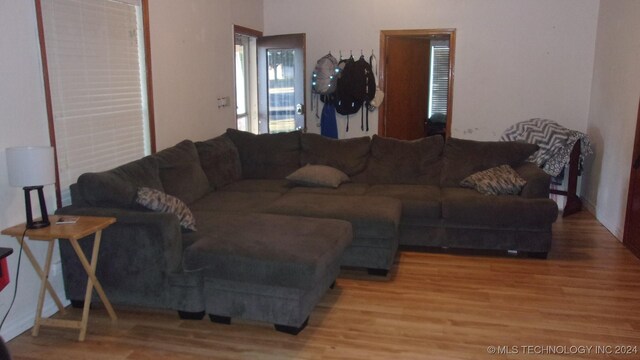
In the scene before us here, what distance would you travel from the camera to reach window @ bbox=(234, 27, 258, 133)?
21.4ft

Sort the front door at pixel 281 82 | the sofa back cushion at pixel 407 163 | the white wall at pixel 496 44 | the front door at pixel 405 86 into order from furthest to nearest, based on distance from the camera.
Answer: the front door at pixel 405 86 → the front door at pixel 281 82 → the white wall at pixel 496 44 → the sofa back cushion at pixel 407 163

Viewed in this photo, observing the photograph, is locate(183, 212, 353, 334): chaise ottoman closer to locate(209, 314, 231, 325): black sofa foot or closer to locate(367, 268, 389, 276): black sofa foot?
locate(209, 314, 231, 325): black sofa foot

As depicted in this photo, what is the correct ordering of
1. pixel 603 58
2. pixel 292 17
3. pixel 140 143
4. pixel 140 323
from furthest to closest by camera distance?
pixel 292 17, pixel 603 58, pixel 140 143, pixel 140 323

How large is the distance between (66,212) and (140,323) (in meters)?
0.81

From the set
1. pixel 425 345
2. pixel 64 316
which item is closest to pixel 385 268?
pixel 425 345

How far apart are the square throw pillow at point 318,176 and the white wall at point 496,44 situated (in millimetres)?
2414

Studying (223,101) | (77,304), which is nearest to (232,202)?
(77,304)

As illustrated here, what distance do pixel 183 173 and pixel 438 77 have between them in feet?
20.8

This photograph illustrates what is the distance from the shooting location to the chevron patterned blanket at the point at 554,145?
18.2 ft

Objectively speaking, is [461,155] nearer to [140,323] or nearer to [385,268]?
[385,268]

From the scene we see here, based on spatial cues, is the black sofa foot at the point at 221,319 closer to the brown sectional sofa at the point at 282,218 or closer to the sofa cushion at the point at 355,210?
the brown sectional sofa at the point at 282,218

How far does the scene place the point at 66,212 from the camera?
10.6 feet

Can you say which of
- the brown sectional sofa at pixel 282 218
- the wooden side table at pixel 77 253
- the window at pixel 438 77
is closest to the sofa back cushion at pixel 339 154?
the brown sectional sofa at pixel 282 218

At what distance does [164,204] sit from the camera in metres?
3.29
